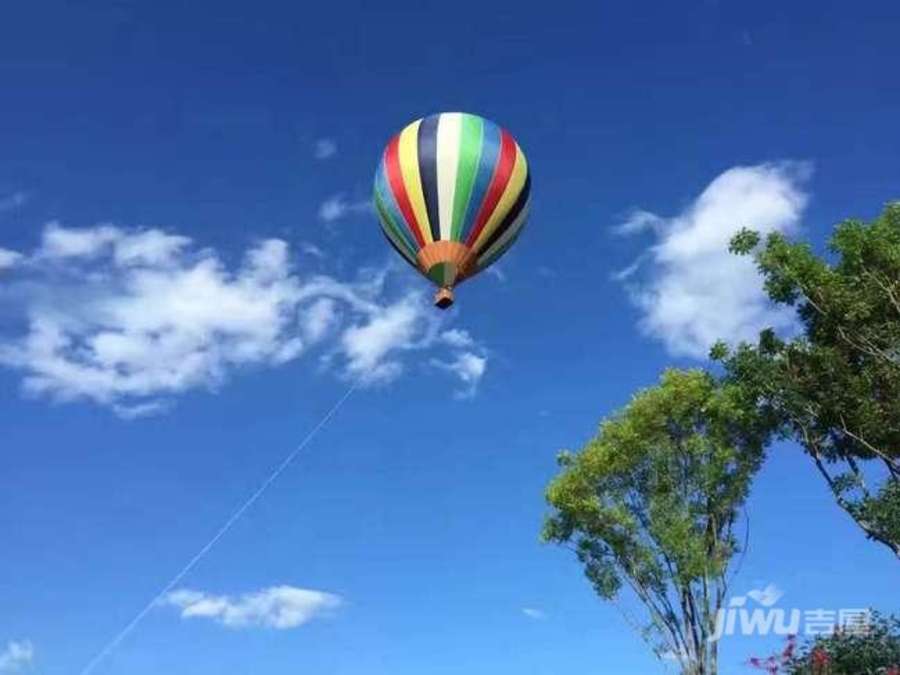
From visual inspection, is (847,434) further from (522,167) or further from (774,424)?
(522,167)

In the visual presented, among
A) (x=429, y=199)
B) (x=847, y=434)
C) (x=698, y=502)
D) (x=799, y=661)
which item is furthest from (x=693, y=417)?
(x=429, y=199)

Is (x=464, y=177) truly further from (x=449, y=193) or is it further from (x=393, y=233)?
(x=393, y=233)

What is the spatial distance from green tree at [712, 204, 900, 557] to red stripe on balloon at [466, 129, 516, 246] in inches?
197

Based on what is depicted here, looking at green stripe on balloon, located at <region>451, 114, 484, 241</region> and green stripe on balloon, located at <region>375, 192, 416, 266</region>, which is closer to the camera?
green stripe on balloon, located at <region>451, 114, 484, 241</region>

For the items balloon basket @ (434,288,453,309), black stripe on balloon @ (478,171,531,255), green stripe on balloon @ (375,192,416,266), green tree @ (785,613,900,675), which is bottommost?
green tree @ (785,613,900,675)

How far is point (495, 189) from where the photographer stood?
2053 centimetres

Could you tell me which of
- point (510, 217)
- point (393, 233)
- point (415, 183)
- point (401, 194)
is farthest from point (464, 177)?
point (393, 233)

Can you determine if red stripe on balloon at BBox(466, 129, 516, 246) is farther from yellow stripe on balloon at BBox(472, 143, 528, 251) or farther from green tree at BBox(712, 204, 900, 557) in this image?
green tree at BBox(712, 204, 900, 557)

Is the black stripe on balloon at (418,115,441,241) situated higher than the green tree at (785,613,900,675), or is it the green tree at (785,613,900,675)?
the black stripe on balloon at (418,115,441,241)

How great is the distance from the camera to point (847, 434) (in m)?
19.5

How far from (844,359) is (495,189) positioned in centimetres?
770

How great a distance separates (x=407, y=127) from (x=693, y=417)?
931 cm

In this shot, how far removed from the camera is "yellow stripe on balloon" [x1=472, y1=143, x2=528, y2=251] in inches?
814

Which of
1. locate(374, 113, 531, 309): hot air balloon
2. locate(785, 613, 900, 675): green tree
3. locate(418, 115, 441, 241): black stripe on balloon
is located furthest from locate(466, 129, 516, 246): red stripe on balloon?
locate(785, 613, 900, 675): green tree
